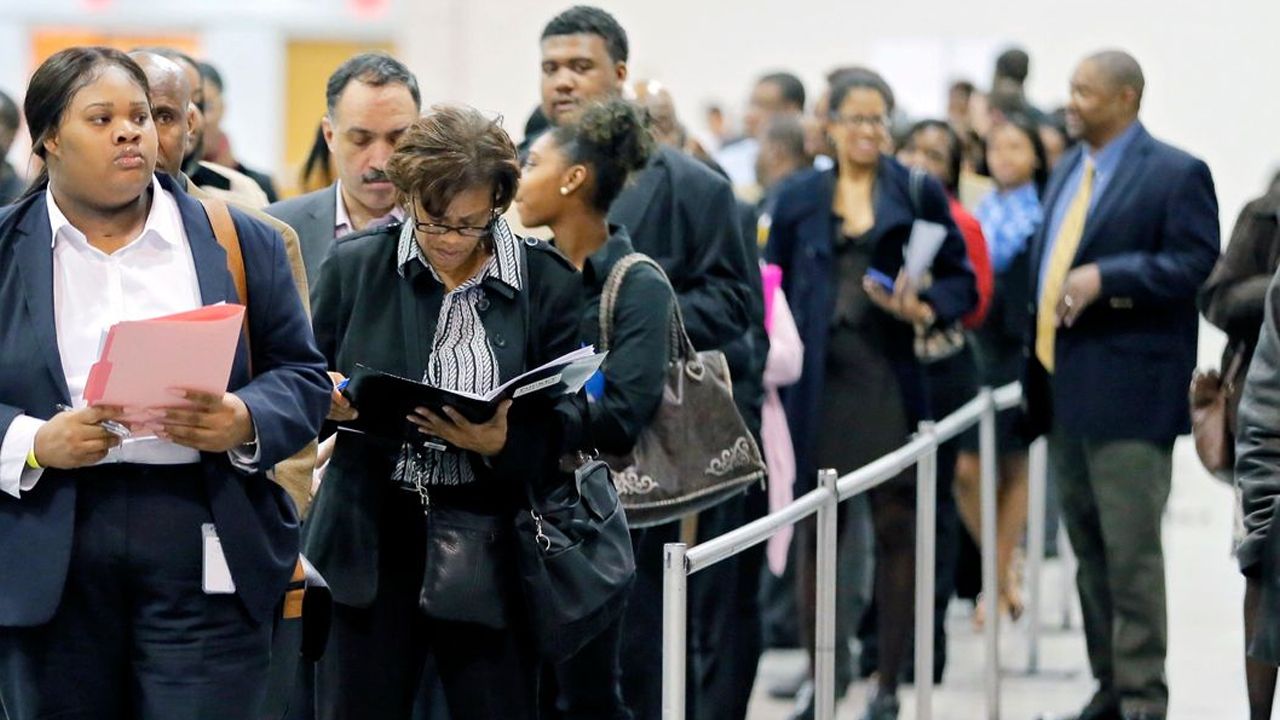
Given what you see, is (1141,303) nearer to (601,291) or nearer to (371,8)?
(601,291)

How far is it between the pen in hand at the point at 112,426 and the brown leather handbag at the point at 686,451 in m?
1.46

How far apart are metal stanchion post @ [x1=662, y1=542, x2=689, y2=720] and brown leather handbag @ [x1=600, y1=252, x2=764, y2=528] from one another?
1049 mm

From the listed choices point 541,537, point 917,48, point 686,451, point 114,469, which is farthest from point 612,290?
point 917,48

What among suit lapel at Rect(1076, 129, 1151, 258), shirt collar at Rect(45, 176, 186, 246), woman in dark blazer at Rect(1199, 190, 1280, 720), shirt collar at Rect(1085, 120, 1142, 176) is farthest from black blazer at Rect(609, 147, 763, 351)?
shirt collar at Rect(45, 176, 186, 246)

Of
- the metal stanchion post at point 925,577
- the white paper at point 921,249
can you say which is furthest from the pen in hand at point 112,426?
the white paper at point 921,249

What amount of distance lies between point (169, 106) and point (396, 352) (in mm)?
840

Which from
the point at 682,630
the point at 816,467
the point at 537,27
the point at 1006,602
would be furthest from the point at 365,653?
the point at 537,27

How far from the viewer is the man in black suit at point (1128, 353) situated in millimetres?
5934

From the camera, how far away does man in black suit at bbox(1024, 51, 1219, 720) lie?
5.93m

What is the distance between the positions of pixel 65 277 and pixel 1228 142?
11976 mm

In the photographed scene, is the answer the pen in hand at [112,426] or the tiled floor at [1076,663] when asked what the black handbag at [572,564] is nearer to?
the pen in hand at [112,426]

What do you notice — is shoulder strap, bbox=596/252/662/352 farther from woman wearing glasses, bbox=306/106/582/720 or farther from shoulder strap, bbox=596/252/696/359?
woman wearing glasses, bbox=306/106/582/720

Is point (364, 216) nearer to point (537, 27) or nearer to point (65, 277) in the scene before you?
point (65, 277)

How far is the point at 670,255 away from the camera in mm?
5133
